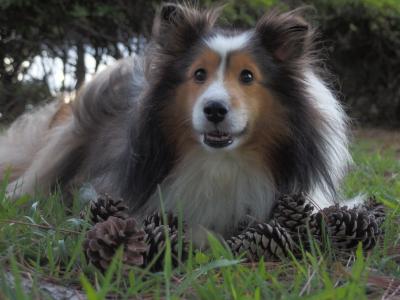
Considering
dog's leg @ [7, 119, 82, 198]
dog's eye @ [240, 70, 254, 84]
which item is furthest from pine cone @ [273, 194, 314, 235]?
dog's leg @ [7, 119, 82, 198]

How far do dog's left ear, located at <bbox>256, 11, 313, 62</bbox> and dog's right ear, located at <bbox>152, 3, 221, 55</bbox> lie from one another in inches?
11.6

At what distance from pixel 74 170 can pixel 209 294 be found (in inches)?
94.5

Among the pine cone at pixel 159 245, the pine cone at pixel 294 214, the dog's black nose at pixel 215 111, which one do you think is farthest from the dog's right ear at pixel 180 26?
the pine cone at pixel 159 245

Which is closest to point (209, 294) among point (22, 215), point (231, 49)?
point (22, 215)

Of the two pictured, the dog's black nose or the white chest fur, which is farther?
the white chest fur

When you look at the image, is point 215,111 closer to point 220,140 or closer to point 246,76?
point 220,140

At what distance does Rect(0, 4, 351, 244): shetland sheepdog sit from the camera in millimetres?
2799

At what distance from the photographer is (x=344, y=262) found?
7.18 ft

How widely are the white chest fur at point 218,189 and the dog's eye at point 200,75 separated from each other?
13.5 inches

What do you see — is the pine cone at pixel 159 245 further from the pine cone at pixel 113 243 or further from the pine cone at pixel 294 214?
the pine cone at pixel 294 214

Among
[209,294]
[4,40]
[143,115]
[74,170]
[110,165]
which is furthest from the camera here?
[4,40]

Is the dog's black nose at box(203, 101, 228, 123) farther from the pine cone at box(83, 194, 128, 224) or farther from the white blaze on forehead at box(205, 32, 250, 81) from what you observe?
the pine cone at box(83, 194, 128, 224)

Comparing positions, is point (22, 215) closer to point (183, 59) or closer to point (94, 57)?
point (183, 59)

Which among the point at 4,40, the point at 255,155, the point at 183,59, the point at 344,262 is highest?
the point at 4,40
